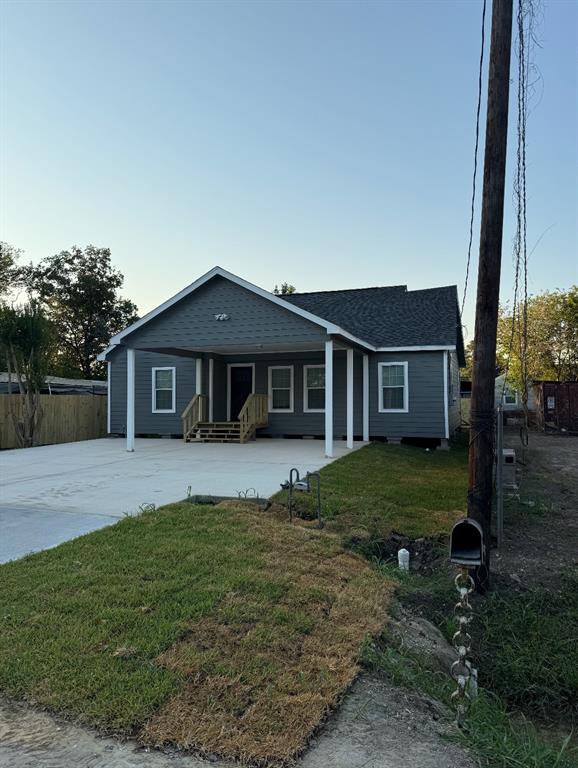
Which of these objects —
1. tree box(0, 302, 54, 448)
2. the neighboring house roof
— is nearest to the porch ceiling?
the neighboring house roof

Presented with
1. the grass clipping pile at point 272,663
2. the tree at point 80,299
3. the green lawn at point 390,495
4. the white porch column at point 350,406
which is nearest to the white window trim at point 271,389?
the white porch column at point 350,406

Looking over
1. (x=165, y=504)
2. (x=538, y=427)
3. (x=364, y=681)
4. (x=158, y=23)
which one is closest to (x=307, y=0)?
(x=158, y=23)

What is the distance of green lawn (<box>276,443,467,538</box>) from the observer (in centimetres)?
589

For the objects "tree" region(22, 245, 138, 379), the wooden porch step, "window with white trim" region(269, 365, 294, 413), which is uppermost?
"tree" region(22, 245, 138, 379)

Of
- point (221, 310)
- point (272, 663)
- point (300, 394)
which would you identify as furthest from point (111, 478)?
point (300, 394)

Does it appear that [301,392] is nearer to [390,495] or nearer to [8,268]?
[390,495]

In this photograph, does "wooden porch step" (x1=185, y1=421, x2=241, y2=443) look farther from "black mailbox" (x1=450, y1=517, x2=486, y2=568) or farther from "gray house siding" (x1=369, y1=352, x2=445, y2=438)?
"black mailbox" (x1=450, y1=517, x2=486, y2=568)

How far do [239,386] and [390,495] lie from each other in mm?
10021

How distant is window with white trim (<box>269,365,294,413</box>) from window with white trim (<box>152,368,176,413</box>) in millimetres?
3212

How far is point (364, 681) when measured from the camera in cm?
266

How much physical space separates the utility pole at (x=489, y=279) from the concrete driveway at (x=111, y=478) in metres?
3.22

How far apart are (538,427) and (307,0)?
64.6 ft

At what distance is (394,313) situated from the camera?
53.3 ft

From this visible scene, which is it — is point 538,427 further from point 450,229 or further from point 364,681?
point 364,681
